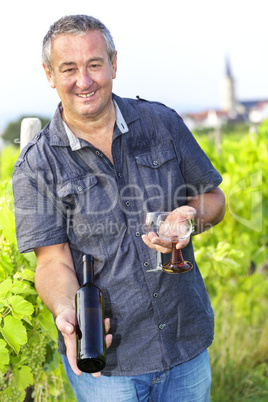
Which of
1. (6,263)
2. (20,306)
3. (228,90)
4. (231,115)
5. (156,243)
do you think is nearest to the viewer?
(156,243)

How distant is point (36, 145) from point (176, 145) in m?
0.68

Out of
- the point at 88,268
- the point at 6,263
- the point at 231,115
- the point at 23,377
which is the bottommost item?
the point at 231,115

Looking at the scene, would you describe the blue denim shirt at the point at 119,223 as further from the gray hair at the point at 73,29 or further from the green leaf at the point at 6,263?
the green leaf at the point at 6,263

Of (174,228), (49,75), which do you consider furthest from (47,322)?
(49,75)

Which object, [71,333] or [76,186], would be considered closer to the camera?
[71,333]

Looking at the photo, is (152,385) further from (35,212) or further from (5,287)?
(35,212)

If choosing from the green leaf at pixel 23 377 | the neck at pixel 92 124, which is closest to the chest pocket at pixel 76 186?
the neck at pixel 92 124

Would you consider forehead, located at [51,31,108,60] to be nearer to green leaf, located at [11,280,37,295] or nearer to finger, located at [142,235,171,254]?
finger, located at [142,235,171,254]

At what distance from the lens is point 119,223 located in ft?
7.49

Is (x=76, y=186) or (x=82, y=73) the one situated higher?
(x=82, y=73)

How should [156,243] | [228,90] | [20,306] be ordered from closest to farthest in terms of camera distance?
[156,243] → [20,306] → [228,90]

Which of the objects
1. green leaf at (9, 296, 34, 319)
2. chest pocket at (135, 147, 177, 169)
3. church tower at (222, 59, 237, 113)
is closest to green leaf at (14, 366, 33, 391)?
green leaf at (9, 296, 34, 319)

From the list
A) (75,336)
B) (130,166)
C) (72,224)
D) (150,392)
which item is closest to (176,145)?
(130,166)

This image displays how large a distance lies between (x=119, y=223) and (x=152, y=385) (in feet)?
2.63
